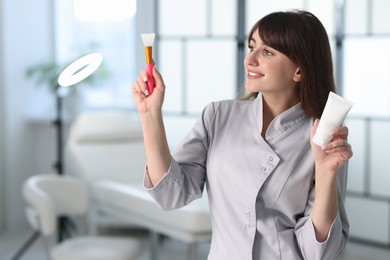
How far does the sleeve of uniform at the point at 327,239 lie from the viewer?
4.15 ft

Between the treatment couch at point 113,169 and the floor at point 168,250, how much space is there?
0.20 metres

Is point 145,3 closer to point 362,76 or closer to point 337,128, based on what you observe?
point 362,76

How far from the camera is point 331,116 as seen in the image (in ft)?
3.59

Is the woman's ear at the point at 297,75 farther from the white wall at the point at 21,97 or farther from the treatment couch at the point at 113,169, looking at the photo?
the white wall at the point at 21,97

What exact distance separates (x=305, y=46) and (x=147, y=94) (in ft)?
1.07

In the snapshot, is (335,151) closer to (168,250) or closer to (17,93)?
(168,250)

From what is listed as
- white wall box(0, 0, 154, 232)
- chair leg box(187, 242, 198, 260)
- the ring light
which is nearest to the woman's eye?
the ring light

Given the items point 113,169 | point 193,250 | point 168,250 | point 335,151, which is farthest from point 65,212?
point 335,151

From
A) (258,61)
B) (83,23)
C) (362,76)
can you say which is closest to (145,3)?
(83,23)

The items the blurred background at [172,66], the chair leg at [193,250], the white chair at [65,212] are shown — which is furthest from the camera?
the blurred background at [172,66]

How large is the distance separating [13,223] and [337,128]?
355 centimetres

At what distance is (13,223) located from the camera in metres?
4.32

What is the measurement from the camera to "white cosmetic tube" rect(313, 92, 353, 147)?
3.53 ft

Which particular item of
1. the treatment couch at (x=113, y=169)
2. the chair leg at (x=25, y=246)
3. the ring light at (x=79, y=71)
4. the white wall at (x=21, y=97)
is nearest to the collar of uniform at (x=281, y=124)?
the ring light at (x=79, y=71)
